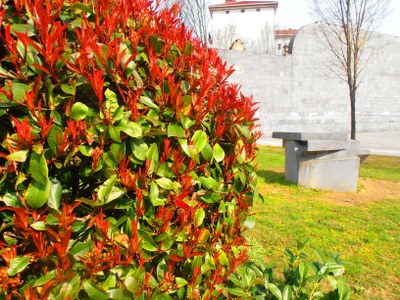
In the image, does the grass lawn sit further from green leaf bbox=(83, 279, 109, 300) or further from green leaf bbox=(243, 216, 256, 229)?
green leaf bbox=(83, 279, 109, 300)

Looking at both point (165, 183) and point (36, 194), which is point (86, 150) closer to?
point (36, 194)

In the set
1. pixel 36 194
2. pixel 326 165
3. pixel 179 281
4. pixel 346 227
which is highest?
pixel 36 194

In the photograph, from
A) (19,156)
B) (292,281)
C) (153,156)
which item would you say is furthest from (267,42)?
(19,156)

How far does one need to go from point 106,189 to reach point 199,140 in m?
0.49

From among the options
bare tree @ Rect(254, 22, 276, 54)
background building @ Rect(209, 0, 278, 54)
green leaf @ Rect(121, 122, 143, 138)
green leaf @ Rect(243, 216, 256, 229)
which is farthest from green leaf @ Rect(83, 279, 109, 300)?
background building @ Rect(209, 0, 278, 54)

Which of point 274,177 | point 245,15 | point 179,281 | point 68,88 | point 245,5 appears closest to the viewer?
point 68,88

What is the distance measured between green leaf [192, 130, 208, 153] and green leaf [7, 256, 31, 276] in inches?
31.5

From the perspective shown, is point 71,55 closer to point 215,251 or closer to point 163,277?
point 163,277

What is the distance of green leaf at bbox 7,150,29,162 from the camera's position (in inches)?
Result: 41.1

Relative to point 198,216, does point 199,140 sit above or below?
above

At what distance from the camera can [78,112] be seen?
121cm

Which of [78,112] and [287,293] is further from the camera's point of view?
[287,293]

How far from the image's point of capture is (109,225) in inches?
51.1

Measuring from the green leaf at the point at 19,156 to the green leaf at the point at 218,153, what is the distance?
2.73ft
